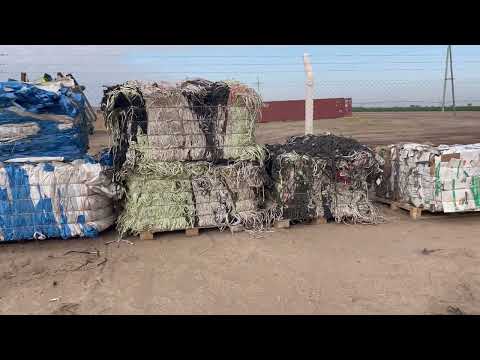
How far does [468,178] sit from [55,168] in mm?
5744

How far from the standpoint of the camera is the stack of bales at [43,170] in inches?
169

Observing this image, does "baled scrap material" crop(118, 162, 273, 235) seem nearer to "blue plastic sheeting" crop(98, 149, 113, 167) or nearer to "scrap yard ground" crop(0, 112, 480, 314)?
"scrap yard ground" crop(0, 112, 480, 314)

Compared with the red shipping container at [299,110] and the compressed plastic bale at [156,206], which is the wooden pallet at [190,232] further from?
the red shipping container at [299,110]

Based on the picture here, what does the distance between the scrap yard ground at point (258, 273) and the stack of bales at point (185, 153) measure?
1.12 ft

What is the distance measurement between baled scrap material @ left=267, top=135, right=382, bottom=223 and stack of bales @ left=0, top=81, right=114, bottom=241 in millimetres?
2487

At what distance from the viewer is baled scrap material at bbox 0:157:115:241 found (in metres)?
4.29

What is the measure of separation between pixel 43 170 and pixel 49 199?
1.21 feet

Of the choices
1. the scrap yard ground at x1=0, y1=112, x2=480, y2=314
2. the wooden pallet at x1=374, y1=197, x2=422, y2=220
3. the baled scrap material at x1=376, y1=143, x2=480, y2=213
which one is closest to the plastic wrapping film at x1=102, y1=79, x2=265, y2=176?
the scrap yard ground at x1=0, y1=112, x2=480, y2=314

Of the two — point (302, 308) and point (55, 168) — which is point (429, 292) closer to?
point (302, 308)

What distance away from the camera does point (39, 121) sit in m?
4.39

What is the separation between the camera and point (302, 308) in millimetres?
2979

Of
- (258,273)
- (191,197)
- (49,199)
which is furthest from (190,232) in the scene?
(49,199)

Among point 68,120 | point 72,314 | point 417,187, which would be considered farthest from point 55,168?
point 417,187

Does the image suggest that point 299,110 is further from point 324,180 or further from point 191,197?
point 191,197
